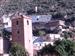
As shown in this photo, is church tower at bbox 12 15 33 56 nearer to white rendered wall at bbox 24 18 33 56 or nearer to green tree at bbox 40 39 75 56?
white rendered wall at bbox 24 18 33 56

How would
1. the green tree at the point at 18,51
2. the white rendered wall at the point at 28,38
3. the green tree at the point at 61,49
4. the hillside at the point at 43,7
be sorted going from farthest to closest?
1. the hillside at the point at 43,7
2. the white rendered wall at the point at 28,38
3. the green tree at the point at 61,49
4. the green tree at the point at 18,51

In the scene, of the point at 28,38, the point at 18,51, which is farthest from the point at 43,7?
the point at 18,51

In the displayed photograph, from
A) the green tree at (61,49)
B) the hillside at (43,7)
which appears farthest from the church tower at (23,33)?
the hillside at (43,7)

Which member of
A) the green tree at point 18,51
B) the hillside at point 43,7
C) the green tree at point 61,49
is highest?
the green tree at point 18,51

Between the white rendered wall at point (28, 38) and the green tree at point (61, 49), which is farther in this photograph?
the white rendered wall at point (28, 38)

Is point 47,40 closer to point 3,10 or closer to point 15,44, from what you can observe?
point 15,44

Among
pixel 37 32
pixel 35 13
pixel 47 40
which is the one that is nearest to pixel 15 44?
pixel 47 40

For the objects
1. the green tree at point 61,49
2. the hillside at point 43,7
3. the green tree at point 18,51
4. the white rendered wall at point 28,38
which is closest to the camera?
the green tree at point 18,51

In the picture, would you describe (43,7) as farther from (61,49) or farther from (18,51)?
(18,51)

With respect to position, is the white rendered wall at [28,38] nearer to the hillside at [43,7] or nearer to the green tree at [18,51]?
the green tree at [18,51]
